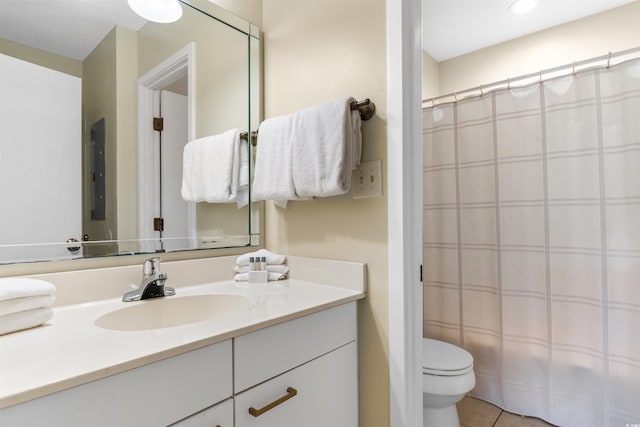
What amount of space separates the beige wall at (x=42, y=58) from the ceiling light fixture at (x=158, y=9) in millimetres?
297

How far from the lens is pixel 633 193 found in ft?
4.90

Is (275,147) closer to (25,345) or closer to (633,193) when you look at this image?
(25,345)

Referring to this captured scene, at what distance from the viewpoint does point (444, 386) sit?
1365mm

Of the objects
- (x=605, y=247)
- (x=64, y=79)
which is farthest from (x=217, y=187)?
(x=605, y=247)

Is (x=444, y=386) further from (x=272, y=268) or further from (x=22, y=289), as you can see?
(x=22, y=289)

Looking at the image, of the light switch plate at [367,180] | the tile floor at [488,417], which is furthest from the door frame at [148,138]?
the tile floor at [488,417]

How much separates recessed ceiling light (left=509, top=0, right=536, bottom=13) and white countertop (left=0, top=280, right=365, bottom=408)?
6.43 feet

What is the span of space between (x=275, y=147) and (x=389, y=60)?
48cm

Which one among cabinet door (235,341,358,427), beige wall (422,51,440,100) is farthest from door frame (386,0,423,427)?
beige wall (422,51,440,100)

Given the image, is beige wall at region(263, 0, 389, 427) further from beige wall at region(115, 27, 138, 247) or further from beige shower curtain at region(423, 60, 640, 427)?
beige shower curtain at region(423, 60, 640, 427)

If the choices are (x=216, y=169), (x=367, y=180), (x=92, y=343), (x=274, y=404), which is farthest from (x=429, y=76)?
(x=92, y=343)

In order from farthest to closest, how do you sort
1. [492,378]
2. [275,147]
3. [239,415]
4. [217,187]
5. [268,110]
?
[492,378] < [268,110] < [217,187] < [275,147] < [239,415]

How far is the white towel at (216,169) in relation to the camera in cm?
124

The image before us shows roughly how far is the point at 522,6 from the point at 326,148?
1.70 meters
